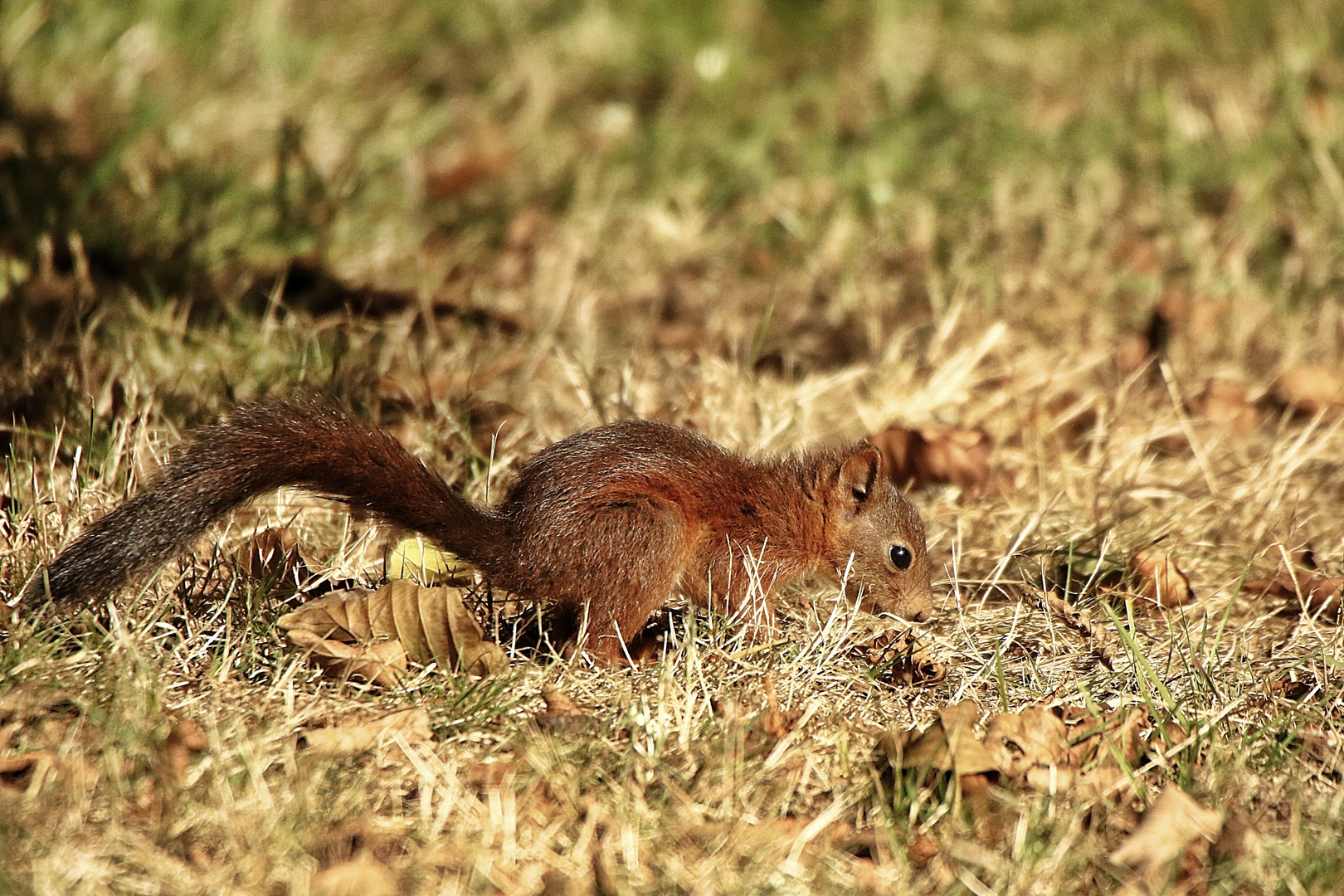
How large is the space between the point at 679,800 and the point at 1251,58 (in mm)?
5241

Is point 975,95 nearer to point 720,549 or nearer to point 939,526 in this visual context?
point 939,526

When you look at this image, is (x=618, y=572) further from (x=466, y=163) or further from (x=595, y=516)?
(x=466, y=163)

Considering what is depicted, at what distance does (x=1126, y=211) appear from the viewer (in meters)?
5.62

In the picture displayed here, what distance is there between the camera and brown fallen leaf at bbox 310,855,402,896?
2.19 metres

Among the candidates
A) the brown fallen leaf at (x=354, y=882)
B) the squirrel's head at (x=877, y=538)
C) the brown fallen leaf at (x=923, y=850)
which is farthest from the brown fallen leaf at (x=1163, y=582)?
the brown fallen leaf at (x=354, y=882)

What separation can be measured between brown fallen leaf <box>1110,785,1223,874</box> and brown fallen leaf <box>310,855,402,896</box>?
1.21 meters

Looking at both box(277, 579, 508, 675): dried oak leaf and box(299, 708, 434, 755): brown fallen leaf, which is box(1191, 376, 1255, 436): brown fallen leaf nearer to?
box(277, 579, 508, 675): dried oak leaf

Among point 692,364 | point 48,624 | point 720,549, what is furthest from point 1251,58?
point 48,624

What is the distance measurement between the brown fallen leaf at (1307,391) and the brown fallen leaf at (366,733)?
3.04 m

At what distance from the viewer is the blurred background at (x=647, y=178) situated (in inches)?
179

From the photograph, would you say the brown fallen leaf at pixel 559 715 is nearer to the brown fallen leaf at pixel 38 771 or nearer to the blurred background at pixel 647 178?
the brown fallen leaf at pixel 38 771

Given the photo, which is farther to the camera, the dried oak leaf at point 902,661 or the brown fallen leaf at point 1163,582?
the brown fallen leaf at point 1163,582

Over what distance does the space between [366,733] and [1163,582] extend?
197 cm

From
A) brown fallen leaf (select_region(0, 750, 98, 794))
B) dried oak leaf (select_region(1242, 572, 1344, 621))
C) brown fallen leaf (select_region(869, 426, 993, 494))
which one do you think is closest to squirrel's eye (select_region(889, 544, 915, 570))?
brown fallen leaf (select_region(869, 426, 993, 494))
